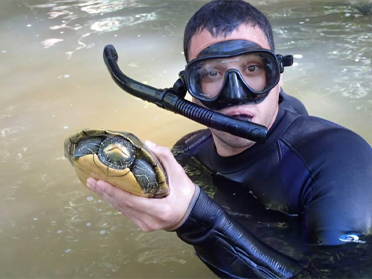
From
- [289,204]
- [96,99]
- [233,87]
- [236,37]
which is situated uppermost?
[236,37]

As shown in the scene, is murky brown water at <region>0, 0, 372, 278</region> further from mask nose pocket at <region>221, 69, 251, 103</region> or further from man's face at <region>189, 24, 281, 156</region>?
mask nose pocket at <region>221, 69, 251, 103</region>

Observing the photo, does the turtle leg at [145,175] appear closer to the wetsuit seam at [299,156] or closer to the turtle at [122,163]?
the turtle at [122,163]

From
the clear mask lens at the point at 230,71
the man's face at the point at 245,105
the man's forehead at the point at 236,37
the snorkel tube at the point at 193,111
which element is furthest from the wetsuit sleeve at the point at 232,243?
the man's forehead at the point at 236,37

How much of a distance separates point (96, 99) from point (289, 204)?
2.42m

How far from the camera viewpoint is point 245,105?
5.61ft

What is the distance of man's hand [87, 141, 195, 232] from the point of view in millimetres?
1319

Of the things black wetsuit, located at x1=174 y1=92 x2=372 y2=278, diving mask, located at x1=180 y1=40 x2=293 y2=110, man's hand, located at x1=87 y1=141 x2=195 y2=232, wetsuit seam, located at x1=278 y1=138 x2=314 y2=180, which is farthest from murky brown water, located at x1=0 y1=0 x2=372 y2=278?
diving mask, located at x1=180 y1=40 x2=293 y2=110

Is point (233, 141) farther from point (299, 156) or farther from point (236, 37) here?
point (236, 37)

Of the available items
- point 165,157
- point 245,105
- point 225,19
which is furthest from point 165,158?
point 225,19

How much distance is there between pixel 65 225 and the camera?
7.14 ft

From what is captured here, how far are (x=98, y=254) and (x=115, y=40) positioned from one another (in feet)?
11.6

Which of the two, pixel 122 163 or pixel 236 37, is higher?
pixel 236 37

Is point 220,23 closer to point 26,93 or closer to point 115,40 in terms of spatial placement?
point 26,93

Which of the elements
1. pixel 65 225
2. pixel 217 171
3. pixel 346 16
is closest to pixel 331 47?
pixel 346 16
